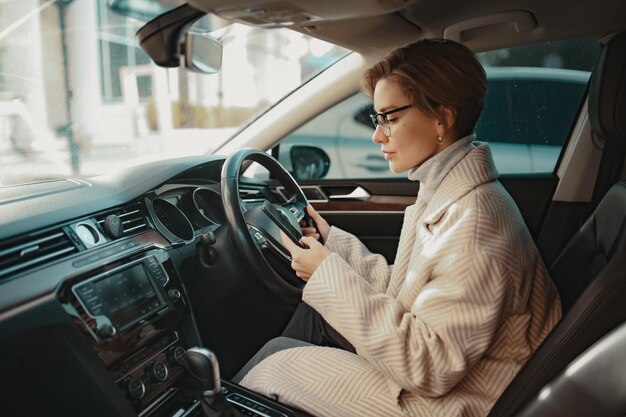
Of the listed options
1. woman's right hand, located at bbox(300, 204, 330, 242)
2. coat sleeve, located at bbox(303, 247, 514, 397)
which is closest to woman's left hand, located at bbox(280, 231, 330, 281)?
coat sleeve, located at bbox(303, 247, 514, 397)

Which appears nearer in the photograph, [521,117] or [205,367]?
[205,367]

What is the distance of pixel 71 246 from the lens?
153cm

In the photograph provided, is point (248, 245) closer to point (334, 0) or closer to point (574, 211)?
point (334, 0)

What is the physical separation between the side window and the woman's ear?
1344 mm

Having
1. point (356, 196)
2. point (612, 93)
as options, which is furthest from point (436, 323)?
point (356, 196)

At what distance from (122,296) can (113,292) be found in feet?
0.10

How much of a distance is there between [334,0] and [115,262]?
859 mm

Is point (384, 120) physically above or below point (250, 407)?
above

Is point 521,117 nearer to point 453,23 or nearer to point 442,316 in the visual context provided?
point 453,23

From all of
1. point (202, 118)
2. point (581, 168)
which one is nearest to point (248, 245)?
point (581, 168)

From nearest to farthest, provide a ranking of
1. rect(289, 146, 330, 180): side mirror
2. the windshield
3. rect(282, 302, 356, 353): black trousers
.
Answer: rect(282, 302, 356, 353): black trousers < the windshield < rect(289, 146, 330, 180): side mirror

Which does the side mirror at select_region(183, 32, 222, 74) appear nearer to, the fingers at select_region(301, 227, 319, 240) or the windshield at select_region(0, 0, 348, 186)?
the windshield at select_region(0, 0, 348, 186)

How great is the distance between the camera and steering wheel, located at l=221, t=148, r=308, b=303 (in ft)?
5.90

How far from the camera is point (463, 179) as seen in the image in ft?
4.72
